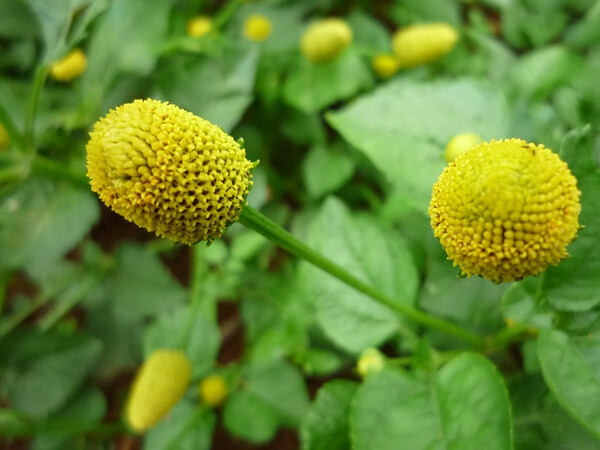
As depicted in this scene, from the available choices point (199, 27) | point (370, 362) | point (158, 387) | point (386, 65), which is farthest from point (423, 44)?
point (158, 387)

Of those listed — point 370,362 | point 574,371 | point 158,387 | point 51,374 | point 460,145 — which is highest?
point 460,145

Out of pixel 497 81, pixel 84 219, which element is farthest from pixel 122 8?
pixel 497 81

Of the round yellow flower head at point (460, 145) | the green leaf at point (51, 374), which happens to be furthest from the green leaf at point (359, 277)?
the green leaf at point (51, 374)

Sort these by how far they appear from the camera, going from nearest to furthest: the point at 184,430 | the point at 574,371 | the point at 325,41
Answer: the point at 574,371 → the point at 184,430 → the point at 325,41

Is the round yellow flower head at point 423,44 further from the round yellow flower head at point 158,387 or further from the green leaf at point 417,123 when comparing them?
the round yellow flower head at point 158,387

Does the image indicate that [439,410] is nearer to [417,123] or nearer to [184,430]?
[417,123]

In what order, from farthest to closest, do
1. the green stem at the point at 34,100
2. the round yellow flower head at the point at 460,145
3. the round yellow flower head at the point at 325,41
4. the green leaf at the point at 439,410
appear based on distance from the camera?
the round yellow flower head at the point at 325,41 < the green stem at the point at 34,100 < the round yellow flower head at the point at 460,145 < the green leaf at the point at 439,410

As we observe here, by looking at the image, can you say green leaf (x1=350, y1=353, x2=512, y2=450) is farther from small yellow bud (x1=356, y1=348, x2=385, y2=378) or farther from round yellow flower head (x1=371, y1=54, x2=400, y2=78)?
round yellow flower head (x1=371, y1=54, x2=400, y2=78)

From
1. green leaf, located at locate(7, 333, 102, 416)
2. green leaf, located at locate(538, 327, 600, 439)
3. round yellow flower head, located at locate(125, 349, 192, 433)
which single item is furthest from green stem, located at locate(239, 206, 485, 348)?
green leaf, located at locate(7, 333, 102, 416)
